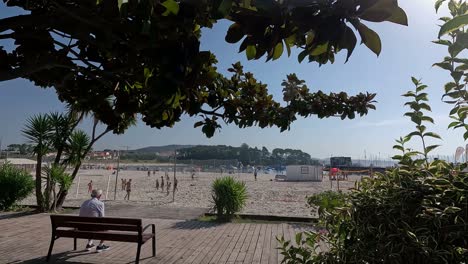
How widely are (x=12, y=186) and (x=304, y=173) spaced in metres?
45.6

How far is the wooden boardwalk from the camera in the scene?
20.8 feet

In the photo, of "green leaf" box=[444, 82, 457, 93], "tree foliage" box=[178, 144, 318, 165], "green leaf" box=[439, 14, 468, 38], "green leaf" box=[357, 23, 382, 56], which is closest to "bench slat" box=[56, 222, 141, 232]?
"green leaf" box=[444, 82, 457, 93]

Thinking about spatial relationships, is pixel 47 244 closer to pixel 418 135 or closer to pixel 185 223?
pixel 185 223

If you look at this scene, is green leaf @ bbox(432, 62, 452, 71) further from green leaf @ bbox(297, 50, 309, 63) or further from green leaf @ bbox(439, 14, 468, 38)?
green leaf @ bbox(439, 14, 468, 38)

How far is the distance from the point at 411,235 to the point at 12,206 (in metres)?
13.4

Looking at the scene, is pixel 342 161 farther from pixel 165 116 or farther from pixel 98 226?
pixel 165 116

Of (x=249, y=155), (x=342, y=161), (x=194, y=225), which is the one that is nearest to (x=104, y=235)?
(x=194, y=225)

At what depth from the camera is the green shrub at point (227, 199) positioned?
36.1 ft

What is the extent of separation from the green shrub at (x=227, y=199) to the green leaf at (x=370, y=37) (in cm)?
1009

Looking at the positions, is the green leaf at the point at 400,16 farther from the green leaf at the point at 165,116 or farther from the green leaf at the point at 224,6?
the green leaf at the point at 165,116

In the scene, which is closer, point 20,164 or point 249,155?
point 20,164

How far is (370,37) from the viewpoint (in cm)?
125

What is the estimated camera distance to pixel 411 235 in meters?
1.75

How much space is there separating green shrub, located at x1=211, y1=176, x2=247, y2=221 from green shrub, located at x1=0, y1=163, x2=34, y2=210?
646cm
